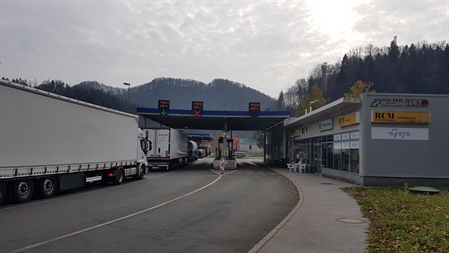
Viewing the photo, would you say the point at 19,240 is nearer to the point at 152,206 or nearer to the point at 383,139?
the point at 152,206

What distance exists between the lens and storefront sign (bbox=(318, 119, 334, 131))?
24953 millimetres

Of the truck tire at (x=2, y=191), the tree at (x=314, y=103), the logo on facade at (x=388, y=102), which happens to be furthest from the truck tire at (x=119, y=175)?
the tree at (x=314, y=103)

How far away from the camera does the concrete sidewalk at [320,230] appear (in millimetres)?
7191

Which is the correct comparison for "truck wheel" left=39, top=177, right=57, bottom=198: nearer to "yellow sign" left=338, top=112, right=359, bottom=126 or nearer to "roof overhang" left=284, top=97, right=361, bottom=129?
"roof overhang" left=284, top=97, right=361, bottom=129

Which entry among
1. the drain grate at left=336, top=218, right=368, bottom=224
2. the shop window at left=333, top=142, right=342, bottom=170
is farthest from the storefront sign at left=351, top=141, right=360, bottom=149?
the drain grate at left=336, top=218, right=368, bottom=224

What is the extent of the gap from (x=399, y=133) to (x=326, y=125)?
21.8 feet

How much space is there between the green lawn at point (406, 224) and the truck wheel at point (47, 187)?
11287 mm

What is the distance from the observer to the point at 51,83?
77.5 m

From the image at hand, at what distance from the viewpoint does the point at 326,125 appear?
25844mm

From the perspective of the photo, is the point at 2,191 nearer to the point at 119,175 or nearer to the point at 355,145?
the point at 119,175

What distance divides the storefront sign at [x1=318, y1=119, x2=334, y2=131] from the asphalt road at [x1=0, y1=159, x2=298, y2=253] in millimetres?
10561

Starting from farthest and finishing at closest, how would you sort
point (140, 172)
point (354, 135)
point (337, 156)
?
1. point (140, 172)
2. point (337, 156)
3. point (354, 135)

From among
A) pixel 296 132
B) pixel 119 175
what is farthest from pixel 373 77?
pixel 119 175

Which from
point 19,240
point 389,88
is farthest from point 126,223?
point 389,88
